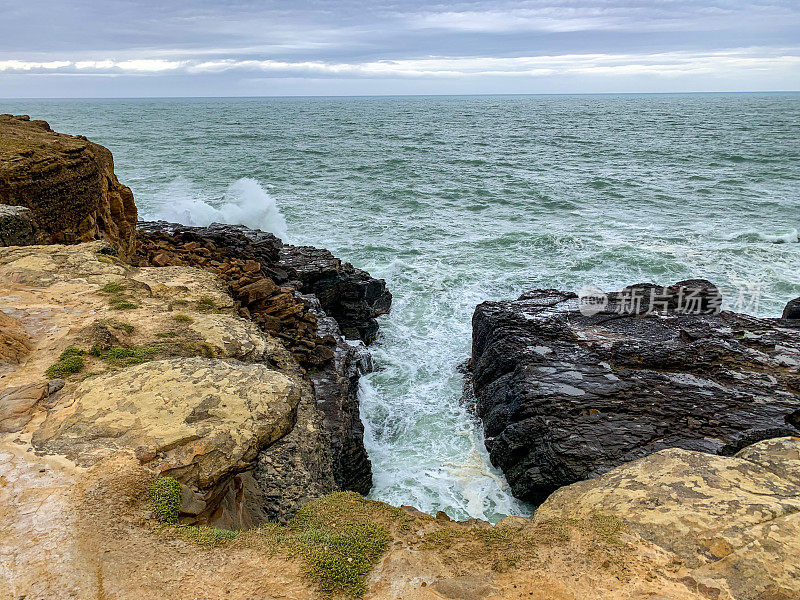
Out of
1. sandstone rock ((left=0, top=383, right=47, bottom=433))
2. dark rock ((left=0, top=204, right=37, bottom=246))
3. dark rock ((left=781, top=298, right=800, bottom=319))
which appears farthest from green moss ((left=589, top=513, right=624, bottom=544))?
dark rock ((left=781, top=298, right=800, bottom=319))

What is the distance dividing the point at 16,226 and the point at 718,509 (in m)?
11.6

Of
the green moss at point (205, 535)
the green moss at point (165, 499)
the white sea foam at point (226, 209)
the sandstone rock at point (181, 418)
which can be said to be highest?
the sandstone rock at point (181, 418)

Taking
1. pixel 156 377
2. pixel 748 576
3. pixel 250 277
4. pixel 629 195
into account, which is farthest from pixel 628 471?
pixel 629 195

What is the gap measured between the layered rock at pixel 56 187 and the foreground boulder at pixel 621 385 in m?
10.5

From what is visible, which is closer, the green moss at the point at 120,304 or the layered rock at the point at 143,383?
the layered rock at the point at 143,383

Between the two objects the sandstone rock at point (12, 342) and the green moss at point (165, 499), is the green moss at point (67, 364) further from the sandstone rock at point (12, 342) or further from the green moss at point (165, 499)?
the green moss at point (165, 499)

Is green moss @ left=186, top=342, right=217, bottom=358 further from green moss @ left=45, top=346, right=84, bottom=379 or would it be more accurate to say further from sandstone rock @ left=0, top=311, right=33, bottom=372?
sandstone rock @ left=0, top=311, right=33, bottom=372

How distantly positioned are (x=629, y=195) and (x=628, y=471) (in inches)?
1393

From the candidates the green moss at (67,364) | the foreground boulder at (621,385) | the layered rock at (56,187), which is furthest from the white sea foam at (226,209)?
the green moss at (67,364)

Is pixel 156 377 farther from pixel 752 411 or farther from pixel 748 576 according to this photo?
pixel 752 411

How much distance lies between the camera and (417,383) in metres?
15.5

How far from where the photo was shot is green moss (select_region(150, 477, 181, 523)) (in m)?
4.62

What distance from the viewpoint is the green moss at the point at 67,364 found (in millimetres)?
6051

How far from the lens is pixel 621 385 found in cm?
1177
